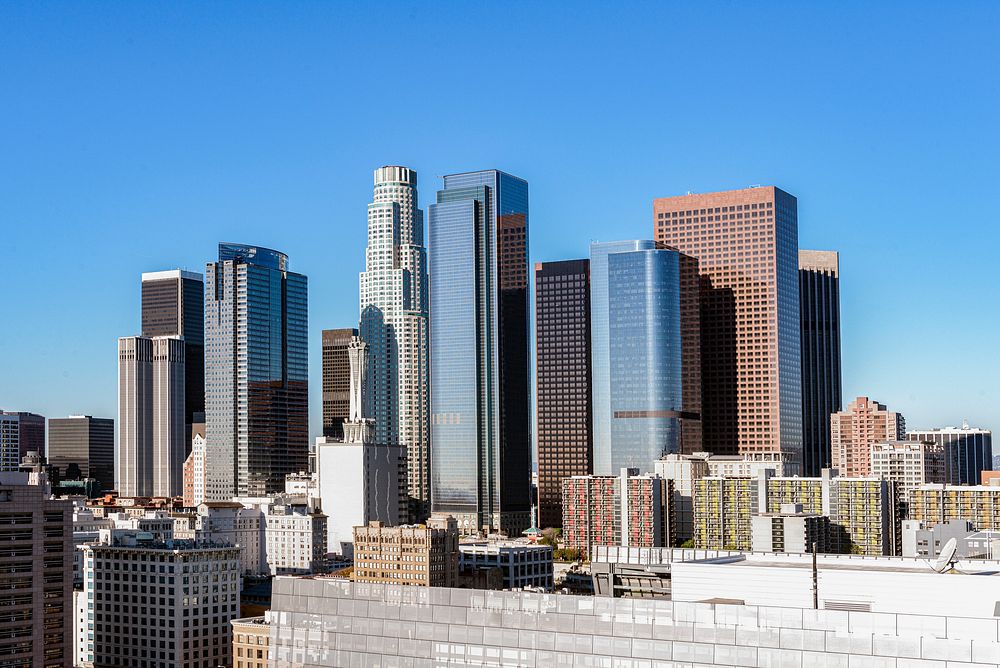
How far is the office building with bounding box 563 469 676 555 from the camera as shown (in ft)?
631

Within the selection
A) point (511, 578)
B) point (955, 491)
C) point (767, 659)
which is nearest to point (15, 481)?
point (511, 578)

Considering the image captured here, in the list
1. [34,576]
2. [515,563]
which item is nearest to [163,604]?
[34,576]

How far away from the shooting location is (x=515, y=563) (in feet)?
550

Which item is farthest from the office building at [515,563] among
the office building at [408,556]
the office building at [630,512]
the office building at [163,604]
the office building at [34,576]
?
the office building at [34,576]

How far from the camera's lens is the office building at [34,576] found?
359 feet

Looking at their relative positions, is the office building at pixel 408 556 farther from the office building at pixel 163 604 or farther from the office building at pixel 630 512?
the office building at pixel 630 512

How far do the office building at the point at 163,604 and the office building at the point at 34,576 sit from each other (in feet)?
46.0

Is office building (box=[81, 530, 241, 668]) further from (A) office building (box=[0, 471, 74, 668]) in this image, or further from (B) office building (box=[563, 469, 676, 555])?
(B) office building (box=[563, 469, 676, 555])

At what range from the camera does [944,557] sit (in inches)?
2117

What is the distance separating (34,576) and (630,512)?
10091 cm

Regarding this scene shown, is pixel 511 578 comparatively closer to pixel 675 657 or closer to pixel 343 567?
pixel 343 567

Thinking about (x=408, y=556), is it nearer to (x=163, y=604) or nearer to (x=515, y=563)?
(x=515, y=563)

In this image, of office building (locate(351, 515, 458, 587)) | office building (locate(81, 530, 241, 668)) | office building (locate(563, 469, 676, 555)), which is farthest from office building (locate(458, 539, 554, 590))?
office building (locate(81, 530, 241, 668))

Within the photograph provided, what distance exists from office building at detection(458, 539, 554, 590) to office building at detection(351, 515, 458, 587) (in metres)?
7.30
